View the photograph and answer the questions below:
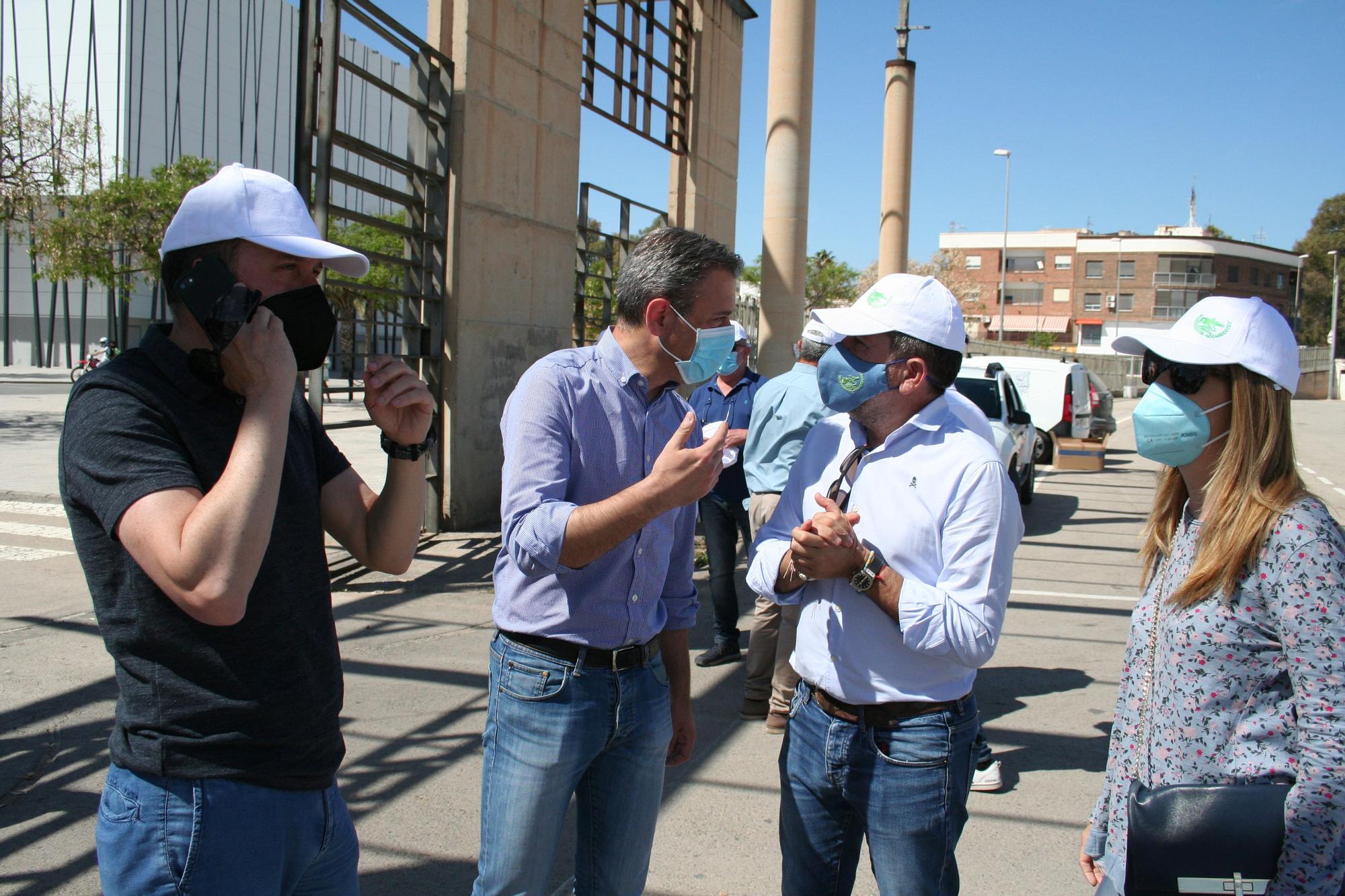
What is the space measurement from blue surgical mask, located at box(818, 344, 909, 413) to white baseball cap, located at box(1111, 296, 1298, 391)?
62 centimetres

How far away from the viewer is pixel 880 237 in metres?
18.0

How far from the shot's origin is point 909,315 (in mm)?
2377

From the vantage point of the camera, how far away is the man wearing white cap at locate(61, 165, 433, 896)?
1.58 metres

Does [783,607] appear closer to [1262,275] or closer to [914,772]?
[914,772]

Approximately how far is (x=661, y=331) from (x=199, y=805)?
1.40 metres

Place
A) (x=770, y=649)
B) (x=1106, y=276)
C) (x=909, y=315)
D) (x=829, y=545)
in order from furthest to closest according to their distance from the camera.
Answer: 1. (x=1106, y=276)
2. (x=770, y=649)
3. (x=909, y=315)
4. (x=829, y=545)

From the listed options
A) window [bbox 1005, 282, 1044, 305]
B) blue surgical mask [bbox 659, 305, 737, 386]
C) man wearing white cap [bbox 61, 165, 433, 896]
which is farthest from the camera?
window [bbox 1005, 282, 1044, 305]

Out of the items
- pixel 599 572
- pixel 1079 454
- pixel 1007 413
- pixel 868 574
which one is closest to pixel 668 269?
pixel 599 572

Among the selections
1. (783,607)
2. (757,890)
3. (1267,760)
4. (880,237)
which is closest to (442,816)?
(757,890)

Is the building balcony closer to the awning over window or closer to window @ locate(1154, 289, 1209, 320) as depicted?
window @ locate(1154, 289, 1209, 320)

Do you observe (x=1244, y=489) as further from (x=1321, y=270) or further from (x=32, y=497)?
(x=1321, y=270)

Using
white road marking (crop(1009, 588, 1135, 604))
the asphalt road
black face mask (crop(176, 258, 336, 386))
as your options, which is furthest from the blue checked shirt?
white road marking (crop(1009, 588, 1135, 604))

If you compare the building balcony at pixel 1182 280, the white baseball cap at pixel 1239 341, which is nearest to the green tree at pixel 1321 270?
the building balcony at pixel 1182 280

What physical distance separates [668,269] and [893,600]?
3.14 ft
